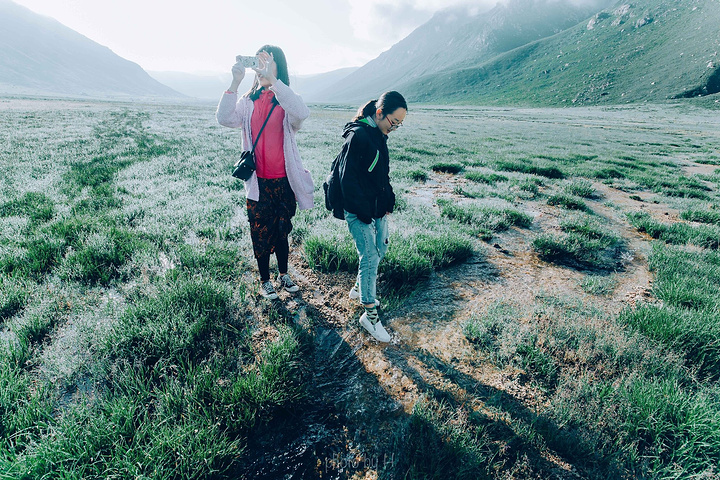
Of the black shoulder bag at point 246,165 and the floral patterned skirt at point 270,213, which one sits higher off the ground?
the black shoulder bag at point 246,165

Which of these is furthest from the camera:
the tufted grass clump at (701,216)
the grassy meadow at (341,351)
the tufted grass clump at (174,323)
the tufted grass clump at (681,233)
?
the tufted grass clump at (701,216)

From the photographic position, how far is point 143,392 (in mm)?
2322

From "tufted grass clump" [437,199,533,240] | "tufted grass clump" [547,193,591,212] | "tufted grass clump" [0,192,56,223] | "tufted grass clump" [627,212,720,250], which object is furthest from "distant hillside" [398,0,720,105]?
"tufted grass clump" [0,192,56,223]

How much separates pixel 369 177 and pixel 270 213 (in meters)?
1.50

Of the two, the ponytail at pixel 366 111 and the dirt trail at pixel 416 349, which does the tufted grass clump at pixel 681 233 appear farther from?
the ponytail at pixel 366 111

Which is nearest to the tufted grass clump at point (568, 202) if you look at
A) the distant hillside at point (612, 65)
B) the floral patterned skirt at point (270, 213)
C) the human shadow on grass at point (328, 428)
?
the floral patterned skirt at point (270, 213)

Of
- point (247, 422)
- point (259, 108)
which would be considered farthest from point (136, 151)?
point (247, 422)

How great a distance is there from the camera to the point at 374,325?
3.32m

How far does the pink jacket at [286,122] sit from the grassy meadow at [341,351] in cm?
120

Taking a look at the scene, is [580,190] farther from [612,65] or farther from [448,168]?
[612,65]

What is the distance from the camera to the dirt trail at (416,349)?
234cm

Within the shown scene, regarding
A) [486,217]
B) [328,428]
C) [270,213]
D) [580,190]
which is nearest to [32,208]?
[270,213]

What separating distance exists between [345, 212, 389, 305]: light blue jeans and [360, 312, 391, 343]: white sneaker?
21cm

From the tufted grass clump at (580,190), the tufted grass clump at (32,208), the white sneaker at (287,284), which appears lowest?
the white sneaker at (287,284)
